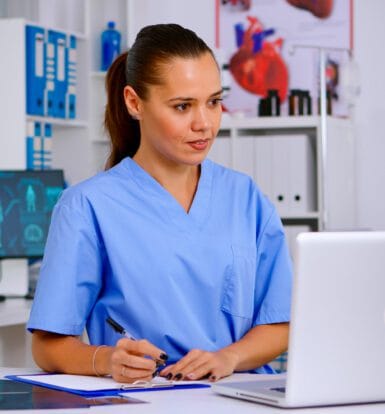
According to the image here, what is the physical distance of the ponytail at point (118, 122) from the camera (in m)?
2.09

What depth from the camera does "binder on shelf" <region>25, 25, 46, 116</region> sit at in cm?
454

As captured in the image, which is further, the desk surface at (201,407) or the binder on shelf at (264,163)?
the binder on shelf at (264,163)

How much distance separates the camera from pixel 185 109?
1889 mm

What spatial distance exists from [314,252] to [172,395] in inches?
15.0

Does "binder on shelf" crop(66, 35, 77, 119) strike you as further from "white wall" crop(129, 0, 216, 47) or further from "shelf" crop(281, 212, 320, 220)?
"shelf" crop(281, 212, 320, 220)

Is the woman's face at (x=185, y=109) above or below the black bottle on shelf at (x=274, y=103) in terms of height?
below

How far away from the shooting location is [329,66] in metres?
5.27

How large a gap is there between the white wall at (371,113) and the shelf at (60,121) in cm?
140

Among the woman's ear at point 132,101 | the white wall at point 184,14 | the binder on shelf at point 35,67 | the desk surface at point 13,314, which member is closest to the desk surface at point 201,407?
the woman's ear at point 132,101

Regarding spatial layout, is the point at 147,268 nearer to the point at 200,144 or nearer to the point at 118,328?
the point at 118,328

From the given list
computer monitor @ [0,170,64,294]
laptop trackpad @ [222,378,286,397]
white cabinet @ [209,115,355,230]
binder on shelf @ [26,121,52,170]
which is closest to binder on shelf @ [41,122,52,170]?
binder on shelf @ [26,121,52,170]

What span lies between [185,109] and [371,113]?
343 cm

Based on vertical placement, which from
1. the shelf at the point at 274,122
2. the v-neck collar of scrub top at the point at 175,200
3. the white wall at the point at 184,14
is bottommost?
the v-neck collar of scrub top at the point at 175,200

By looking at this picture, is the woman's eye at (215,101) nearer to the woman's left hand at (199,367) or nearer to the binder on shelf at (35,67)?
the woman's left hand at (199,367)
